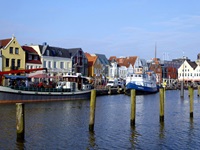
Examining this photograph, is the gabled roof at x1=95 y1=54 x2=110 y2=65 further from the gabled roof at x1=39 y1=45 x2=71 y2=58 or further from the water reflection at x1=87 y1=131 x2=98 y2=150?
the water reflection at x1=87 y1=131 x2=98 y2=150

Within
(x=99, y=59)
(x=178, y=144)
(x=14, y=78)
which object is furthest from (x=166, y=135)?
(x=99, y=59)

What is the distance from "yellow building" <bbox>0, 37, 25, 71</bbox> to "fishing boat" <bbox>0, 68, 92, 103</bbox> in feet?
52.1

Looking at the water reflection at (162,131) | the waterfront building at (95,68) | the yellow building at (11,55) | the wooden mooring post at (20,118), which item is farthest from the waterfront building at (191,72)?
the wooden mooring post at (20,118)

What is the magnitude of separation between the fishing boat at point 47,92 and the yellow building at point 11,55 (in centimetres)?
1589

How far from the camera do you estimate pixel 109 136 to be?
22141 millimetres

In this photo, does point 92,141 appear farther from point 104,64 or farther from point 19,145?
point 104,64

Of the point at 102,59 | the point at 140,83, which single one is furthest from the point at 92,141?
the point at 102,59

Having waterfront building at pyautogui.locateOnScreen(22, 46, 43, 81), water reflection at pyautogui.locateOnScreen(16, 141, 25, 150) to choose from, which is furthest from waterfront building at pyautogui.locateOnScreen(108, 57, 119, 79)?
water reflection at pyautogui.locateOnScreen(16, 141, 25, 150)

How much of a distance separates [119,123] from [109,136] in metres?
5.67

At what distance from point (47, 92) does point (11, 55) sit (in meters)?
25.7

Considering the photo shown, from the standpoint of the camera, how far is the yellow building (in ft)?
229

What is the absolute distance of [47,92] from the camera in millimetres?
49031

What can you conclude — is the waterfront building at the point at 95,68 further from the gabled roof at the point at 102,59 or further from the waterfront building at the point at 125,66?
the waterfront building at the point at 125,66

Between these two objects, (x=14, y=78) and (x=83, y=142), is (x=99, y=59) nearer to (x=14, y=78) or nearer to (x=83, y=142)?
(x=14, y=78)
